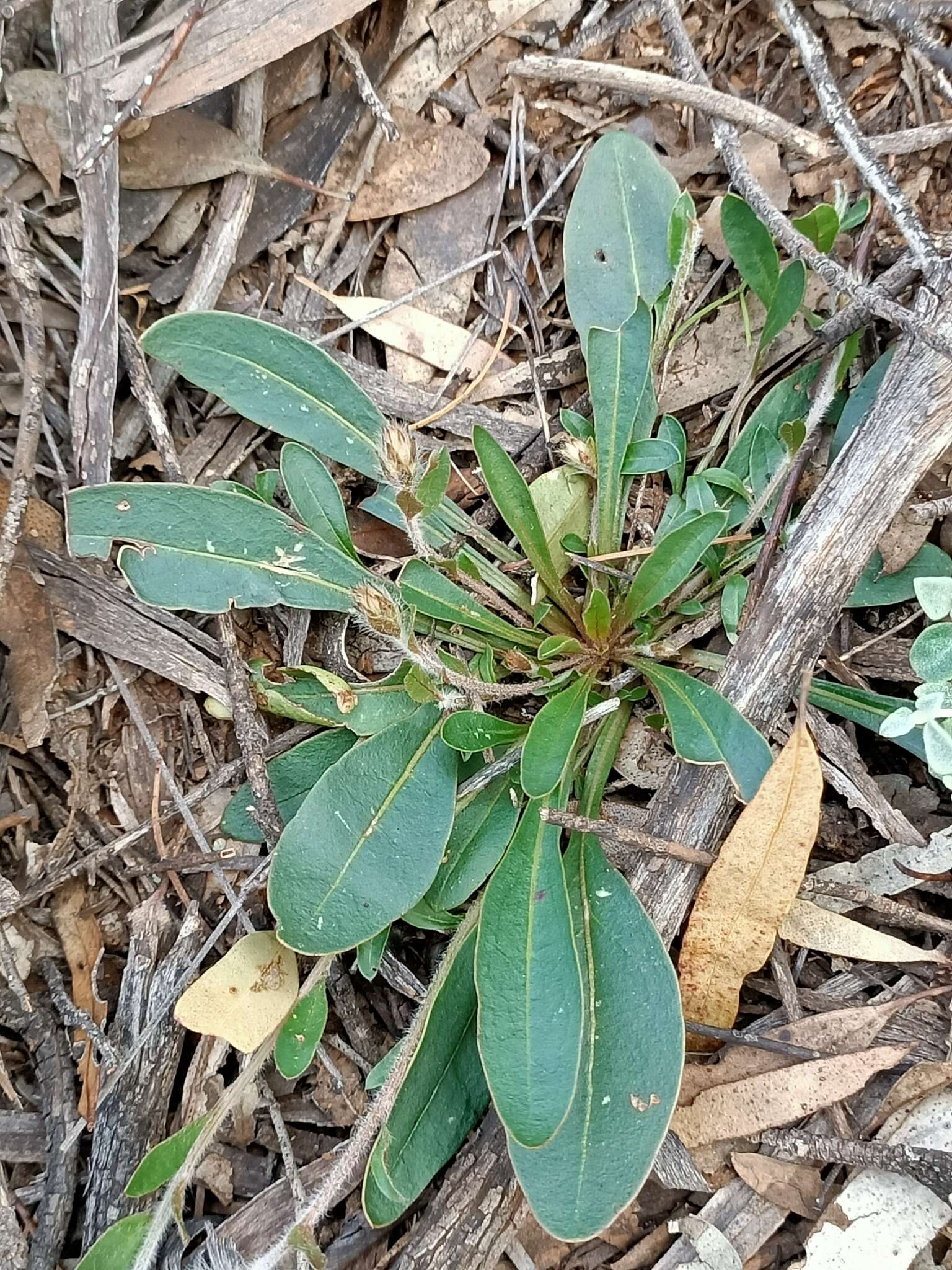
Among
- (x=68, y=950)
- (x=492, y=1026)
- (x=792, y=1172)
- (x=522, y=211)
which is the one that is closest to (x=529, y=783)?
(x=492, y=1026)

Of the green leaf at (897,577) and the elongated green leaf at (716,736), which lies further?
the green leaf at (897,577)

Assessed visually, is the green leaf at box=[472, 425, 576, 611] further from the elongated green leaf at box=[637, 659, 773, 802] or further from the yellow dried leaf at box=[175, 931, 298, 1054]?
the yellow dried leaf at box=[175, 931, 298, 1054]

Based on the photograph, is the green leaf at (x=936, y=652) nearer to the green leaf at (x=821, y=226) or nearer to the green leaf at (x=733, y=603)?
the green leaf at (x=733, y=603)

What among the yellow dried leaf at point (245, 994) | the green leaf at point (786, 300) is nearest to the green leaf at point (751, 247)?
the green leaf at point (786, 300)

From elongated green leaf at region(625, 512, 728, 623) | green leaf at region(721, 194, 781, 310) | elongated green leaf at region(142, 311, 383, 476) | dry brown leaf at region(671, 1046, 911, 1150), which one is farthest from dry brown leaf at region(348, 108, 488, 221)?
dry brown leaf at region(671, 1046, 911, 1150)

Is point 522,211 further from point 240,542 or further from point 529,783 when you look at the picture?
point 529,783
